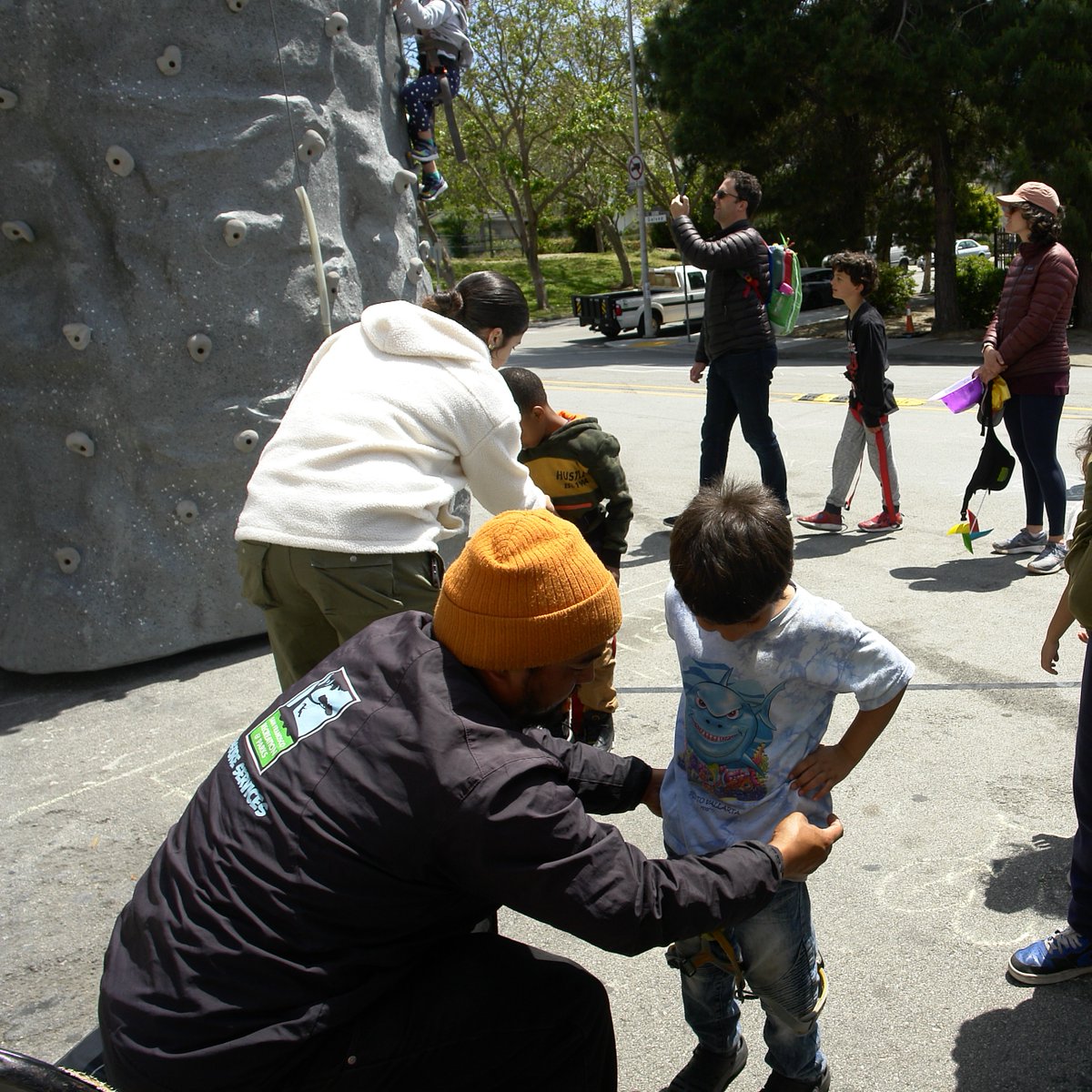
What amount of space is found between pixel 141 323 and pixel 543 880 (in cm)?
378

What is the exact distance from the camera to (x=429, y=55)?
5.71 m

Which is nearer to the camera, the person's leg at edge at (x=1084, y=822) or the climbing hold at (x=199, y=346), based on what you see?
the person's leg at edge at (x=1084, y=822)

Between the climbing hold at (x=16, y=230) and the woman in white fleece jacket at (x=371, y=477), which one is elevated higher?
the climbing hold at (x=16, y=230)

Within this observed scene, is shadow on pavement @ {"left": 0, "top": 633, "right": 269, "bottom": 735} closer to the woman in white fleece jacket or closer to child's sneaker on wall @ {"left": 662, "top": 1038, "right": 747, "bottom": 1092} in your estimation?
the woman in white fleece jacket

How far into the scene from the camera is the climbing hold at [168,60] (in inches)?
177

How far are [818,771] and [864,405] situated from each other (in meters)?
4.78

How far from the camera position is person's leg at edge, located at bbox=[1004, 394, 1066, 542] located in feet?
18.6

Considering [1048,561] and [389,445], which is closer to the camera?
[389,445]

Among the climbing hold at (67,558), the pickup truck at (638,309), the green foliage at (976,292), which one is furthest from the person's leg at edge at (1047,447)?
the pickup truck at (638,309)

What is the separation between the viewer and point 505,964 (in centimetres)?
194

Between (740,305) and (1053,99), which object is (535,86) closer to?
(1053,99)

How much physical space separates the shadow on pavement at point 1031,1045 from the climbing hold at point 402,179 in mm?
4411

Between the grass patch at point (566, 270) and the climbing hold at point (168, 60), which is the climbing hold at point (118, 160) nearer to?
the climbing hold at point (168, 60)

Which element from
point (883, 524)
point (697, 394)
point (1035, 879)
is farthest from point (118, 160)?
point (697, 394)
